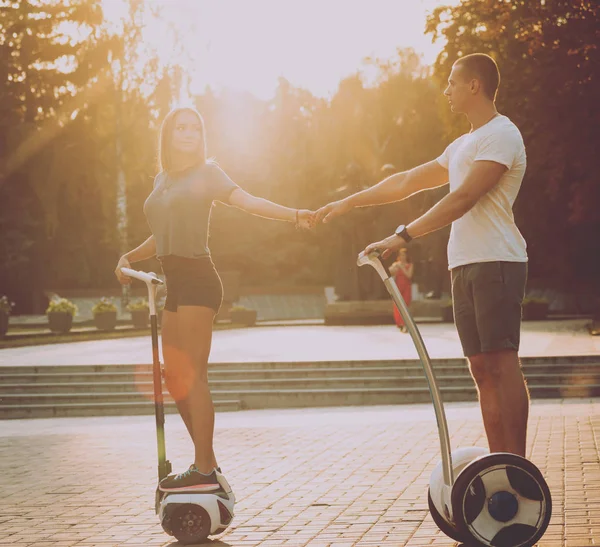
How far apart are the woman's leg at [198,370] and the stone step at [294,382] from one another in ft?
29.5

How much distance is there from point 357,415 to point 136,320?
20.7 meters

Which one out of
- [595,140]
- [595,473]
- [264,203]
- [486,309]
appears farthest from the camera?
[595,140]

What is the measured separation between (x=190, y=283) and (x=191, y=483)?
896 millimetres

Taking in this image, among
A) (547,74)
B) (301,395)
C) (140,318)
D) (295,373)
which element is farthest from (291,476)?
(140,318)

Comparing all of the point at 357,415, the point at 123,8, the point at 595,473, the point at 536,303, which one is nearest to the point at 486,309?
the point at 595,473

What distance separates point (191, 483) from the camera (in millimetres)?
5215

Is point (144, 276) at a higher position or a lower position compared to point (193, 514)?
higher

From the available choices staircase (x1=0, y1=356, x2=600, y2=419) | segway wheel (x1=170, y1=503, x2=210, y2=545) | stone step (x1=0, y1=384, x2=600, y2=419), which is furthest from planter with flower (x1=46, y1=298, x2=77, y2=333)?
segway wheel (x1=170, y1=503, x2=210, y2=545)

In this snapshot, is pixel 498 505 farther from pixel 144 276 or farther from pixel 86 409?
pixel 86 409

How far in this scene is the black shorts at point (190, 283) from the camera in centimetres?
525

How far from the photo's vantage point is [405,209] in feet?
109

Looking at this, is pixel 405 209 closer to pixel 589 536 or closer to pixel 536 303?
pixel 536 303

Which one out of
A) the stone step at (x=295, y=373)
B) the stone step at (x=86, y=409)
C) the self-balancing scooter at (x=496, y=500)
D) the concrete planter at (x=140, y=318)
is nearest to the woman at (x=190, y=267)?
the self-balancing scooter at (x=496, y=500)

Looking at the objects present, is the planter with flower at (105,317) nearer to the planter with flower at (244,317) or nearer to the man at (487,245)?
the planter with flower at (244,317)
